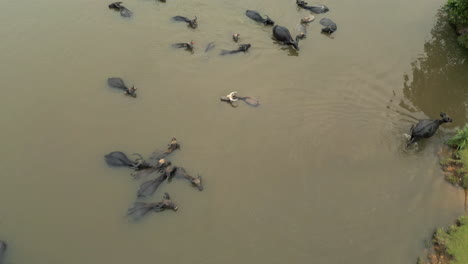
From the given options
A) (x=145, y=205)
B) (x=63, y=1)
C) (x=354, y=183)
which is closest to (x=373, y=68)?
(x=354, y=183)

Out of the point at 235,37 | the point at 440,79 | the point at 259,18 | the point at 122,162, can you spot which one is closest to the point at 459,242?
the point at 440,79

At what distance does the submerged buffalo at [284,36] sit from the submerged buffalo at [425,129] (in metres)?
3.93

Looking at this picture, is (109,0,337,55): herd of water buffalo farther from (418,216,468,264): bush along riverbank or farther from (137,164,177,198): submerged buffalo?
(418,216,468,264): bush along riverbank

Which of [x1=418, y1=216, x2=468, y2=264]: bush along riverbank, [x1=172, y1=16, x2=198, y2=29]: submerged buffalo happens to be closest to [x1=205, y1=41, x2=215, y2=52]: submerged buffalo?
[x1=172, y1=16, x2=198, y2=29]: submerged buffalo

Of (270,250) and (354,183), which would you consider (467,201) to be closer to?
(354,183)

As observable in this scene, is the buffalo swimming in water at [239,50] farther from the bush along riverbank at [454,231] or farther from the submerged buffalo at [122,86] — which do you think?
the bush along riverbank at [454,231]

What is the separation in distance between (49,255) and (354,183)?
5865 mm

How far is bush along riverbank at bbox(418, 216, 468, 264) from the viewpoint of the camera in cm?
636

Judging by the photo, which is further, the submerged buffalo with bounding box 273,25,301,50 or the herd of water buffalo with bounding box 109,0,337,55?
the submerged buffalo with bounding box 273,25,301,50

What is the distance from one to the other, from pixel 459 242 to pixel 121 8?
34.0 feet

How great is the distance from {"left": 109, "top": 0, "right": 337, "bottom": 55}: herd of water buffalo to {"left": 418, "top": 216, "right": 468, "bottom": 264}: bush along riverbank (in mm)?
5889

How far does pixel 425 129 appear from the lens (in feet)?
25.6

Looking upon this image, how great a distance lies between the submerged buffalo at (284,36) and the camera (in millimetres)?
10188

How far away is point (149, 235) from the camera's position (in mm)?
6594
